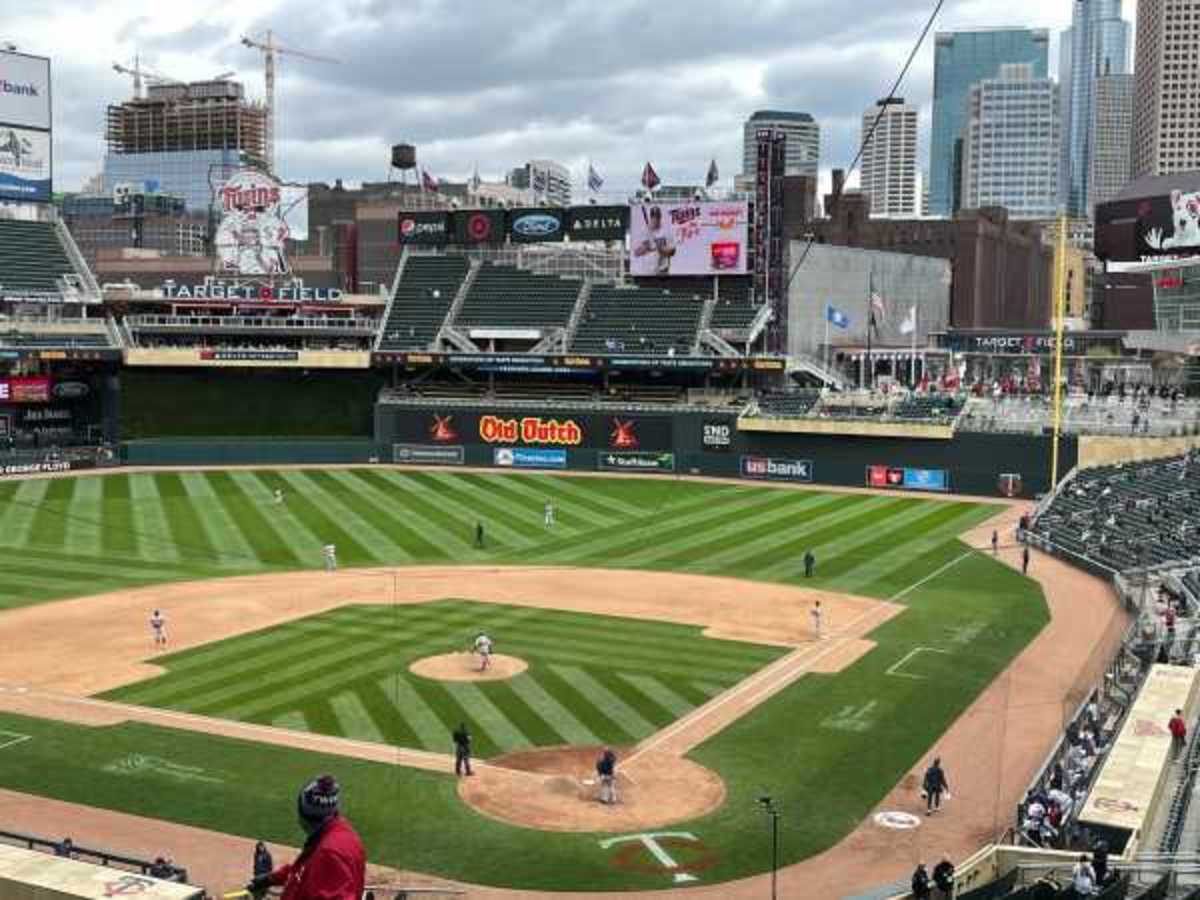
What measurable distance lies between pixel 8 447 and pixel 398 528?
1200 inches

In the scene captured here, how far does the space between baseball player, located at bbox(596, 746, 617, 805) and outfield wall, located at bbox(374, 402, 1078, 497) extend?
144 feet

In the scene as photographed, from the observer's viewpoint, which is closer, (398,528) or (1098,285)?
(398,528)

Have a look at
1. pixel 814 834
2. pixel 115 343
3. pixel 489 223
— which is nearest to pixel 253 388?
pixel 115 343

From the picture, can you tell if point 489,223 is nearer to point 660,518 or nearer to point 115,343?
point 115,343

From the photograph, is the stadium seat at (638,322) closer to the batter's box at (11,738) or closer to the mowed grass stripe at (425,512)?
the mowed grass stripe at (425,512)

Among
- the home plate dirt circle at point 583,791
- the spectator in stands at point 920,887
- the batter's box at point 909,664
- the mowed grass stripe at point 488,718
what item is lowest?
the home plate dirt circle at point 583,791

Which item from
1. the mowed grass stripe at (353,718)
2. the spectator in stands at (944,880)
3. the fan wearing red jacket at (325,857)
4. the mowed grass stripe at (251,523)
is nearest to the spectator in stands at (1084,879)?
the spectator in stands at (944,880)

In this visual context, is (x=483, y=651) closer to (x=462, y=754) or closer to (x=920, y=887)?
(x=462, y=754)

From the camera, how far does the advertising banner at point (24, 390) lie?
70.6 metres

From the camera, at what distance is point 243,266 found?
80.3 m

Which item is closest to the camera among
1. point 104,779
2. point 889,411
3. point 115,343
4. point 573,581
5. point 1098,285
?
point 104,779

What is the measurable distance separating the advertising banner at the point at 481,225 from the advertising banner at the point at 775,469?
26149 mm

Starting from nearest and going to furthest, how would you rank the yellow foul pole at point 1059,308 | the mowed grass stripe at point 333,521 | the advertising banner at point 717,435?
the yellow foul pole at point 1059,308 → the mowed grass stripe at point 333,521 → the advertising banner at point 717,435

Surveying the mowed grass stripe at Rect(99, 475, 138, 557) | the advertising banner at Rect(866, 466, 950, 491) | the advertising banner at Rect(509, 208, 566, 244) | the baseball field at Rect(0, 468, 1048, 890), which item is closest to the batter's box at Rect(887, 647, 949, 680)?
the baseball field at Rect(0, 468, 1048, 890)
